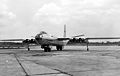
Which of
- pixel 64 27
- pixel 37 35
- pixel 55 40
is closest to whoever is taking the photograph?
pixel 37 35

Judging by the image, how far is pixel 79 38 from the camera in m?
47.5

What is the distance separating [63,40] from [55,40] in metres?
4.15

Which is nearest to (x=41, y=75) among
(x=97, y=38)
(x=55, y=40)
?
(x=55, y=40)

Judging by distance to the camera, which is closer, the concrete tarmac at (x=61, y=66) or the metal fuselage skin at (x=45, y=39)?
the concrete tarmac at (x=61, y=66)

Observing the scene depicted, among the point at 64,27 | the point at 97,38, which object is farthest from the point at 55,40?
the point at 64,27

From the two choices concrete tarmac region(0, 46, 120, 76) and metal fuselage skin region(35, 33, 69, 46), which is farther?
metal fuselage skin region(35, 33, 69, 46)

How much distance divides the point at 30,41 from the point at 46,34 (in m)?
7.53

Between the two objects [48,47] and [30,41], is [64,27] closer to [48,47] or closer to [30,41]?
[30,41]

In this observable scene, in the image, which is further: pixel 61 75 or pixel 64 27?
pixel 64 27

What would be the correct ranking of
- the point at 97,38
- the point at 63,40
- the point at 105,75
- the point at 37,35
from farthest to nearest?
the point at 97,38 → the point at 63,40 → the point at 37,35 → the point at 105,75

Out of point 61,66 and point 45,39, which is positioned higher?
point 45,39

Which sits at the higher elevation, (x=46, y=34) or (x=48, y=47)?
(x=46, y=34)

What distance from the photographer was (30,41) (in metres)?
48.1

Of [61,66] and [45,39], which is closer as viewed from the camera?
Answer: [61,66]
